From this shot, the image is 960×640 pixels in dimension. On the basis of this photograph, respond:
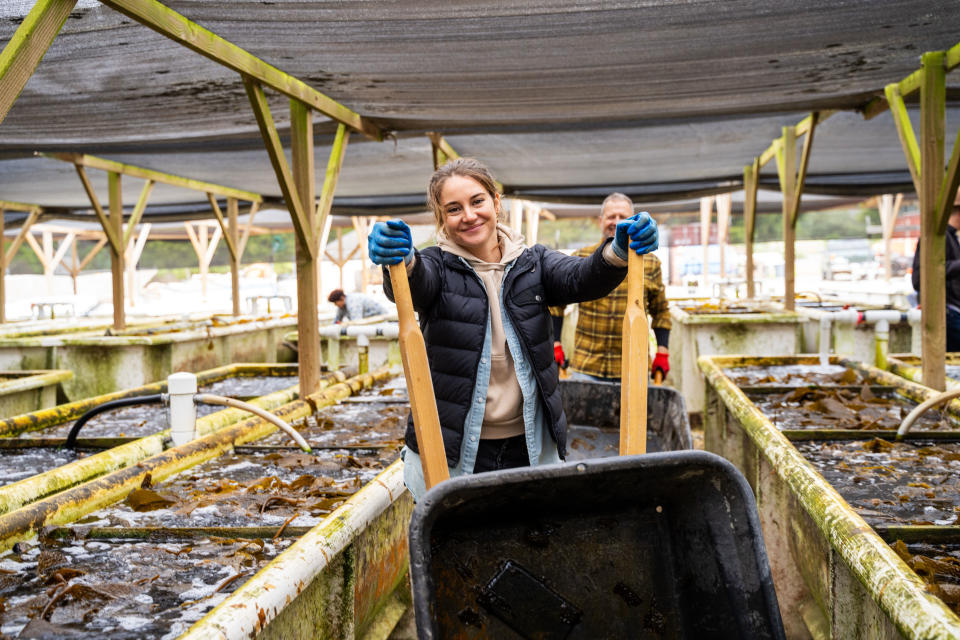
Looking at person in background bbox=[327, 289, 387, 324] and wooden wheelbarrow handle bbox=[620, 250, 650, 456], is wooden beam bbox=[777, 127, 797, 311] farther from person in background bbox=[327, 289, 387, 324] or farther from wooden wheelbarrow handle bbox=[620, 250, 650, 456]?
wooden wheelbarrow handle bbox=[620, 250, 650, 456]

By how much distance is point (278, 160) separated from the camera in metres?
4.55

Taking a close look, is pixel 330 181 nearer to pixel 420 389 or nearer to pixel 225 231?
pixel 420 389

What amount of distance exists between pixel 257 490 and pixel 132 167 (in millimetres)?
6559

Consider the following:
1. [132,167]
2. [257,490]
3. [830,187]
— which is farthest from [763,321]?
[132,167]

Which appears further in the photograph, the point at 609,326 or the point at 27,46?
the point at 609,326

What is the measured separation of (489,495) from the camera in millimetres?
1778

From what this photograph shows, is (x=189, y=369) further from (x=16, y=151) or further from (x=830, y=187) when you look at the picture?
(x=830, y=187)

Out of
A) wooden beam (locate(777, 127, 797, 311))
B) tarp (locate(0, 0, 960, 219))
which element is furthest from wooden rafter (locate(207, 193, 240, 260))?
wooden beam (locate(777, 127, 797, 311))

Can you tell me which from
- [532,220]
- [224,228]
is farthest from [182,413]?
[532,220]

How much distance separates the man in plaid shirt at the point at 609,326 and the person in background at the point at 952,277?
200cm

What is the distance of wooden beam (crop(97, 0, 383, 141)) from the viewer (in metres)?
2.98

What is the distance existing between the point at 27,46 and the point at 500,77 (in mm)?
2486

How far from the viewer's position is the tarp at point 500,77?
3350 mm

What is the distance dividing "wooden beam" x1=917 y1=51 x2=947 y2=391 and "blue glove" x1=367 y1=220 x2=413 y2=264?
3590 millimetres
